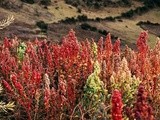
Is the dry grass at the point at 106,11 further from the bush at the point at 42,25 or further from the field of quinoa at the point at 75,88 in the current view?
the field of quinoa at the point at 75,88

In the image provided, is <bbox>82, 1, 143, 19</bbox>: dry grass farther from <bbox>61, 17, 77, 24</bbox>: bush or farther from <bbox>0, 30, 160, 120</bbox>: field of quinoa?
<bbox>0, 30, 160, 120</bbox>: field of quinoa

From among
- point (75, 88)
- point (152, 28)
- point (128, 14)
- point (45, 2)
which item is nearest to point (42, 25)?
point (45, 2)

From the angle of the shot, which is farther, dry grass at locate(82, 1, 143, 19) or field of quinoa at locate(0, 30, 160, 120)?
dry grass at locate(82, 1, 143, 19)

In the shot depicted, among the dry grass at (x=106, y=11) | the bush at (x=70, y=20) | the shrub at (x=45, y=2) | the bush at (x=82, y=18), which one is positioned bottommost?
the dry grass at (x=106, y=11)

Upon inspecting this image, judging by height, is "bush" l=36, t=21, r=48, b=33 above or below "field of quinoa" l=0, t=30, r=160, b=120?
below

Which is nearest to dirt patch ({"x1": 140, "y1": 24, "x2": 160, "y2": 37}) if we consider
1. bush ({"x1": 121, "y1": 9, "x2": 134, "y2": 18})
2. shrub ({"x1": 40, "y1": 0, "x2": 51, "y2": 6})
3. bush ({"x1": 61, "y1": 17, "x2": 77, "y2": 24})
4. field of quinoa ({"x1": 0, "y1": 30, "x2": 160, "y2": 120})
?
bush ({"x1": 121, "y1": 9, "x2": 134, "y2": 18})

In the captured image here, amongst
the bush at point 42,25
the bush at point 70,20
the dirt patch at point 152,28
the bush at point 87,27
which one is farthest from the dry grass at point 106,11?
the bush at point 42,25

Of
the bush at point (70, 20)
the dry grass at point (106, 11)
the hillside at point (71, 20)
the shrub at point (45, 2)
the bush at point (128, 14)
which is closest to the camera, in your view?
the hillside at point (71, 20)

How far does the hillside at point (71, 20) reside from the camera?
35094 millimetres

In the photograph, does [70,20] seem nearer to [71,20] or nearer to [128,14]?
[71,20]

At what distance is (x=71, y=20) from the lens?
41.5 metres

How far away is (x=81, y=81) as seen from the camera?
24.7 feet

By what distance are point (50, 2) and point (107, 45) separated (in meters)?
37.2

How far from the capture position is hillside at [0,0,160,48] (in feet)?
115
